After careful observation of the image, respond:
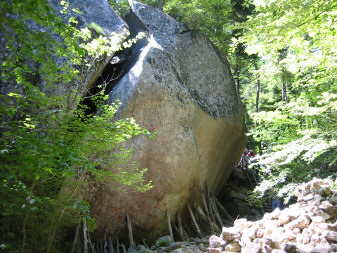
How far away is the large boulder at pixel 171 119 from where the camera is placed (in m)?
7.82

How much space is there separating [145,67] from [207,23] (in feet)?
15.0

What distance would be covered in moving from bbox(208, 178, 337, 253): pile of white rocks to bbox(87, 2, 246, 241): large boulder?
10.3ft

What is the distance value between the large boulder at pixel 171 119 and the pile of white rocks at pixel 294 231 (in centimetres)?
314

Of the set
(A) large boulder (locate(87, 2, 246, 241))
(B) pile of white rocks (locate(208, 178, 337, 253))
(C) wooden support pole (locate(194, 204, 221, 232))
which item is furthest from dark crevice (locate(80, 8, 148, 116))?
(B) pile of white rocks (locate(208, 178, 337, 253))

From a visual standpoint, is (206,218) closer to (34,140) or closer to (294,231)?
(294,231)

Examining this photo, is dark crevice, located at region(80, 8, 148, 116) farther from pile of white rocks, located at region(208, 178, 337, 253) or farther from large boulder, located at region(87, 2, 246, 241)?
pile of white rocks, located at region(208, 178, 337, 253)

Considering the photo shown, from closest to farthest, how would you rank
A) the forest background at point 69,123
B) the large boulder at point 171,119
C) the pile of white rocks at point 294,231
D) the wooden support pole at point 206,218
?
the forest background at point 69,123, the pile of white rocks at point 294,231, the large boulder at point 171,119, the wooden support pole at point 206,218

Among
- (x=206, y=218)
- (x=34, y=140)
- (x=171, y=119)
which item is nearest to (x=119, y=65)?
(x=171, y=119)

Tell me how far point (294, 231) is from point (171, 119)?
187 inches

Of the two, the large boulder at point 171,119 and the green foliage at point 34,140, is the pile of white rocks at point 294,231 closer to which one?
the green foliage at point 34,140

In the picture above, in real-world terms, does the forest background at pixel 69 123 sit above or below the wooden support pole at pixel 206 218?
above

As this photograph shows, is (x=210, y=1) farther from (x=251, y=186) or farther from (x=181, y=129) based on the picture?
(x=251, y=186)

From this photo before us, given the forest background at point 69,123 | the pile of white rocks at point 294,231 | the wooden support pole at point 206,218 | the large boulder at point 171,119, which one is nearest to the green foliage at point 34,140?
the forest background at point 69,123

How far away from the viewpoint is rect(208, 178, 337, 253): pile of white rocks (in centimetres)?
410
